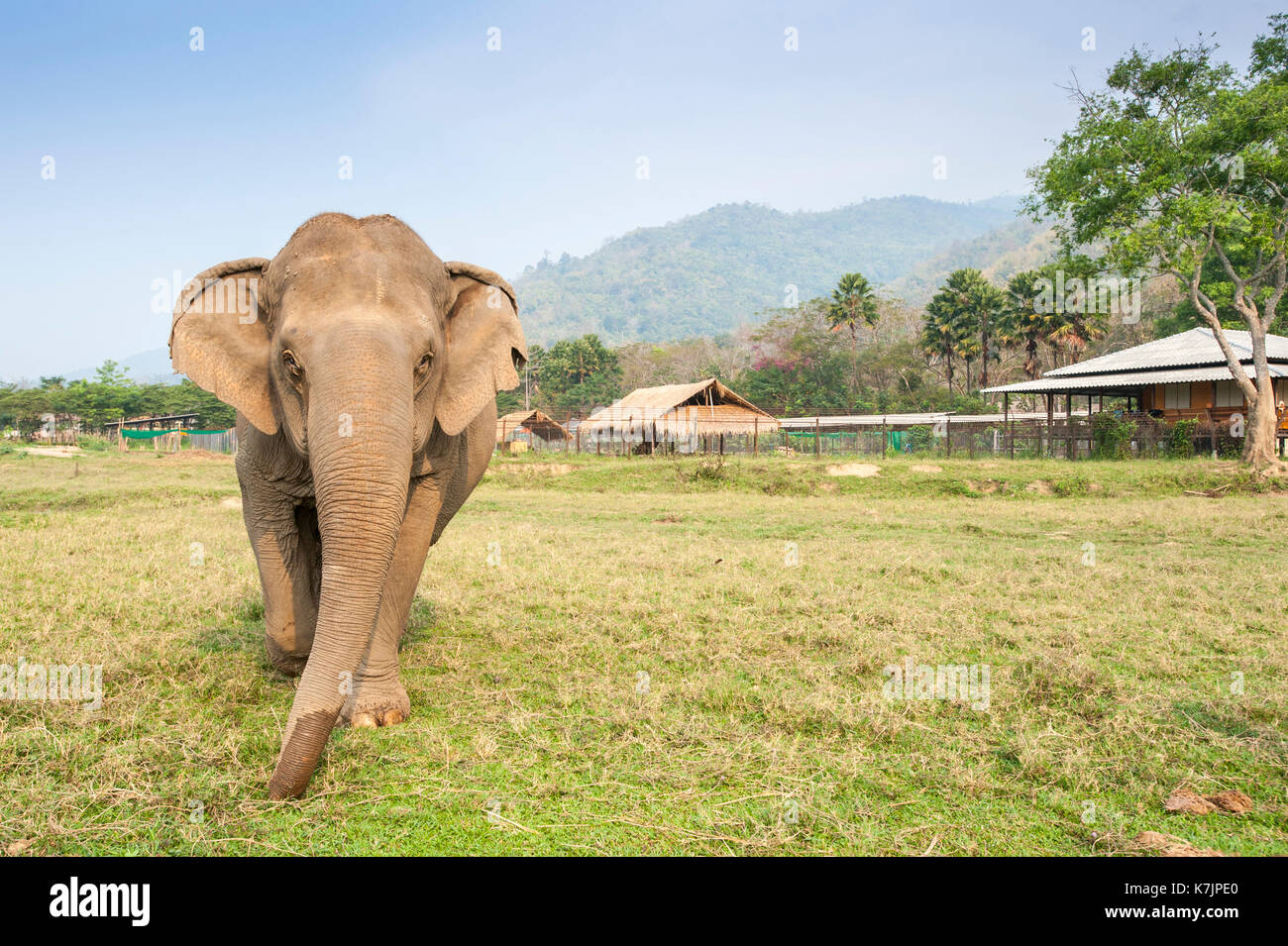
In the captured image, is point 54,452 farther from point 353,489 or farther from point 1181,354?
point 1181,354

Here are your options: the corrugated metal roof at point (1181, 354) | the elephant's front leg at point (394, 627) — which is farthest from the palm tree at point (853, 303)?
the elephant's front leg at point (394, 627)

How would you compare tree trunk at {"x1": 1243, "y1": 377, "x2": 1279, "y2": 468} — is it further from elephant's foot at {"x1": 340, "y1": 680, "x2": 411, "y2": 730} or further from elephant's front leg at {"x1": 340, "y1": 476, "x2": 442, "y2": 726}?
elephant's foot at {"x1": 340, "y1": 680, "x2": 411, "y2": 730}

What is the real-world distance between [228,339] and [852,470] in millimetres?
23300

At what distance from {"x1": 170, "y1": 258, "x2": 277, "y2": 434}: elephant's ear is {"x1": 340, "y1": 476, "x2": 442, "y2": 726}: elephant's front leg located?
1073 mm

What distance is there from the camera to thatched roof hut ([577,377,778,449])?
141 ft

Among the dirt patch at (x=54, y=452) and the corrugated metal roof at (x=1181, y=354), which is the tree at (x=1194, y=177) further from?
the dirt patch at (x=54, y=452)

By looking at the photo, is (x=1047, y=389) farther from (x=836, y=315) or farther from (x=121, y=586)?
(x=121, y=586)

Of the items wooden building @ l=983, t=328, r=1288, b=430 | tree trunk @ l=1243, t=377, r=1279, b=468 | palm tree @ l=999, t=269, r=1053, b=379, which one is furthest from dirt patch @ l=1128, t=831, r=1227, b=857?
palm tree @ l=999, t=269, r=1053, b=379

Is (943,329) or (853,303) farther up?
(853,303)

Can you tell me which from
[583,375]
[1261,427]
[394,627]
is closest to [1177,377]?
[1261,427]

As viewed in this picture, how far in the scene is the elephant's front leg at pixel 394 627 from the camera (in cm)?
513

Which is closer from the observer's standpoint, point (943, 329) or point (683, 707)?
point (683, 707)

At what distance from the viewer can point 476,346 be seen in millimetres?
5379
